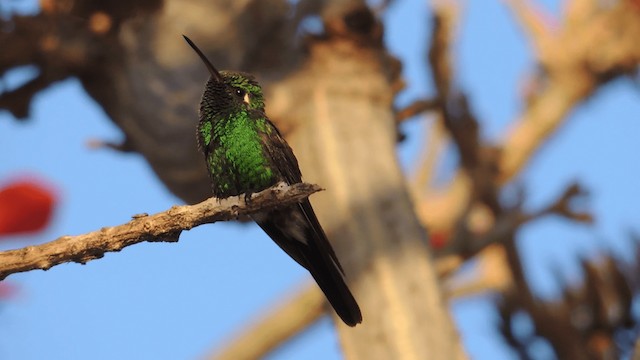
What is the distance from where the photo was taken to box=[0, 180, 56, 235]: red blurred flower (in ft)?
22.2

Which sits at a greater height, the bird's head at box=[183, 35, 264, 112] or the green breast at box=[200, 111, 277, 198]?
the bird's head at box=[183, 35, 264, 112]

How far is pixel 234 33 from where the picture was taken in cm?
592

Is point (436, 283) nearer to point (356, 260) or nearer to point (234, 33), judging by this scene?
point (356, 260)

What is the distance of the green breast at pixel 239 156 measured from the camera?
13.5ft

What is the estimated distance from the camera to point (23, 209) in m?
7.09

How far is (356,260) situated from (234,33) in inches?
68.1

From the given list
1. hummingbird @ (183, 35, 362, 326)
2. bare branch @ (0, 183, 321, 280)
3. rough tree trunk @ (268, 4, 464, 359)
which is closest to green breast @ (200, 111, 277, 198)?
hummingbird @ (183, 35, 362, 326)

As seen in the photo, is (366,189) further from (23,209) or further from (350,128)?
(23,209)

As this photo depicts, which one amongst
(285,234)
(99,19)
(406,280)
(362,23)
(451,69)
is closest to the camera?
(285,234)

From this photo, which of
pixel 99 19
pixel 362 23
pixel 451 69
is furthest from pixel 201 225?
pixel 451 69

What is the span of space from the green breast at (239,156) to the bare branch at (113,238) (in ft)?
3.22

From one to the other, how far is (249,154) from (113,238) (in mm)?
1198

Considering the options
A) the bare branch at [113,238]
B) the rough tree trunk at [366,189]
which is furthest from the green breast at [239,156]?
the rough tree trunk at [366,189]

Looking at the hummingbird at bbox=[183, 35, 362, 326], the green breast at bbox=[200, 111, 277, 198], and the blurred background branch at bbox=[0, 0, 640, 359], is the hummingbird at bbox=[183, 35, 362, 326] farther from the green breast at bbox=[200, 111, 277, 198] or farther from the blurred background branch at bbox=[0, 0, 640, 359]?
the blurred background branch at bbox=[0, 0, 640, 359]
